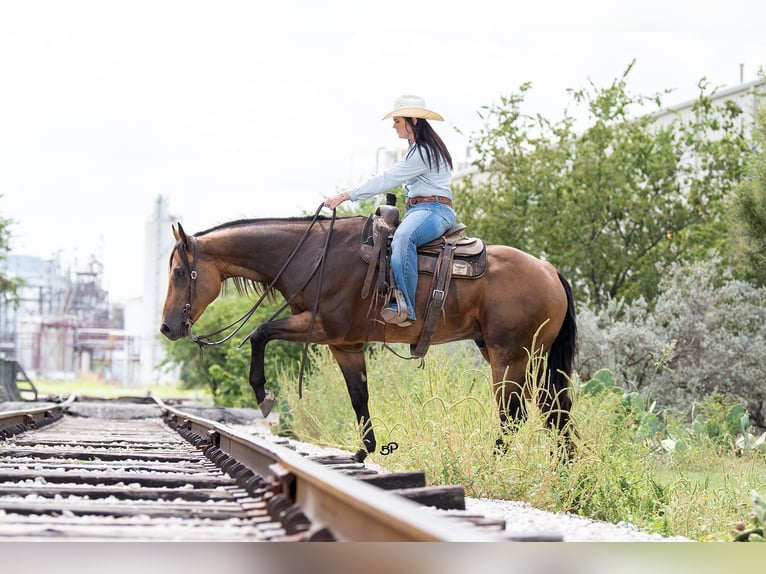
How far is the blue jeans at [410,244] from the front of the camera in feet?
22.7

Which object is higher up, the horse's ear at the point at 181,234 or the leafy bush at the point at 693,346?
the horse's ear at the point at 181,234

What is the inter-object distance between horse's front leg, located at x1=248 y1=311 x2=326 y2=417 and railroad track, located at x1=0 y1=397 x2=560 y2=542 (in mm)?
429

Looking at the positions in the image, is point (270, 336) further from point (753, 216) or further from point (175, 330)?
point (753, 216)

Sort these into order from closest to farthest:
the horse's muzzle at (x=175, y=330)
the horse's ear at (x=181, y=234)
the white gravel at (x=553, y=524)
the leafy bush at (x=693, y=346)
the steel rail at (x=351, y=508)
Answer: the steel rail at (x=351, y=508)
the white gravel at (x=553, y=524)
the horse's ear at (x=181, y=234)
the horse's muzzle at (x=175, y=330)
the leafy bush at (x=693, y=346)

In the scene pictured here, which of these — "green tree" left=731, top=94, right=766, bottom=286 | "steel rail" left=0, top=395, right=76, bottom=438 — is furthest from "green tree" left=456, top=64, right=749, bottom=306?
"steel rail" left=0, top=395, right=76, bottom=438

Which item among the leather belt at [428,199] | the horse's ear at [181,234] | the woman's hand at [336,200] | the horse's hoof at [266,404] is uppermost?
the leather belt at [428,199]

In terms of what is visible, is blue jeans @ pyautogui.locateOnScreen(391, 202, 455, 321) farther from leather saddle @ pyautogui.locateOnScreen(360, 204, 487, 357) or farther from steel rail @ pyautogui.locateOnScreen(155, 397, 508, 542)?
steel rail @ pyautogui.locateOnScreen(155, 397, 508, 542)

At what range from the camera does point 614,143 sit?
1797 centimetres

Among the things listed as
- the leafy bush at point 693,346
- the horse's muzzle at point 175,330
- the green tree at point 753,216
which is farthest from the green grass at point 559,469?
the green tree at point 753,216

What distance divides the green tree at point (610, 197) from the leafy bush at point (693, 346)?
2.82 meters

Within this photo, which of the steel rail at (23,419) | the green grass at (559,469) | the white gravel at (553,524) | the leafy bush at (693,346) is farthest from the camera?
the leafy bush at (693,346)

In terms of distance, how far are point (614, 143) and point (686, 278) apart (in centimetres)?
463

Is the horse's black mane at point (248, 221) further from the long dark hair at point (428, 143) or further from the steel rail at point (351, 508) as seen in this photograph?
the steel rail at point (351, 508)

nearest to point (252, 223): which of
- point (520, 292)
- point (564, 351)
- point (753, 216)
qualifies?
point (520, 292)
